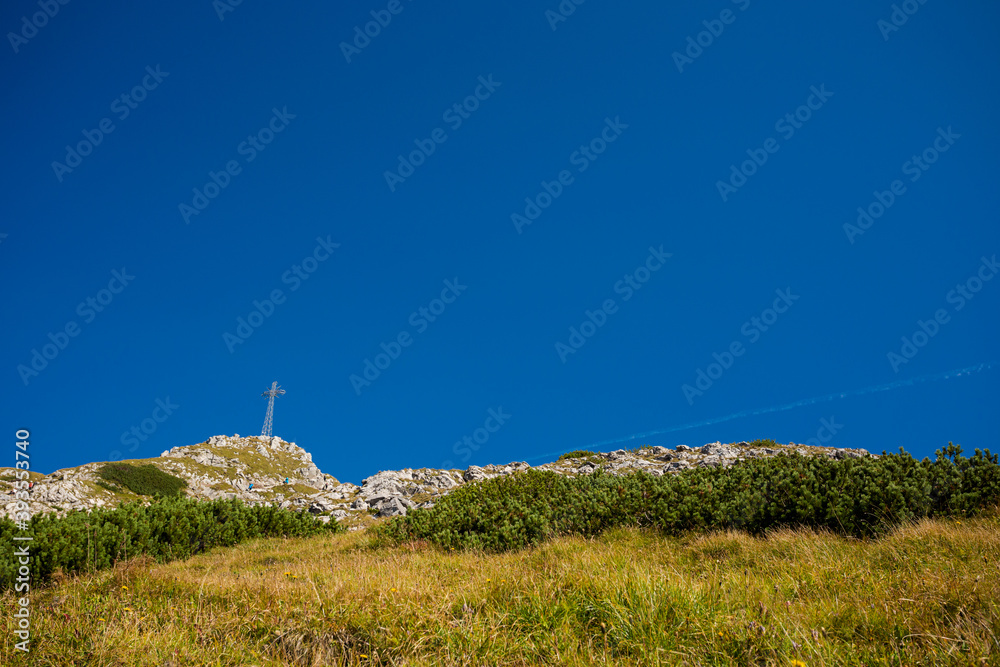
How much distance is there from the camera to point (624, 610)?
185 inches

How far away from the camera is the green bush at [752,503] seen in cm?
970

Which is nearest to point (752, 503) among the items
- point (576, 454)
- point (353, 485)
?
point (576, 454)

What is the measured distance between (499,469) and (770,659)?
97.7 ft

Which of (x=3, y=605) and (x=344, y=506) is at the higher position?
(x=344, y=506)

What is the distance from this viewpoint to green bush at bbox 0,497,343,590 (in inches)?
401

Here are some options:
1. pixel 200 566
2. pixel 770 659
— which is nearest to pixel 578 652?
pixel 770 659

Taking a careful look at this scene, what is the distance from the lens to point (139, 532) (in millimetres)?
12508

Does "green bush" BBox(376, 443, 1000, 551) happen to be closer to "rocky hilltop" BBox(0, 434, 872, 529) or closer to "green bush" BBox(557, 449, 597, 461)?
"rocky hilltop" BBox(0, 434, 872, 529)

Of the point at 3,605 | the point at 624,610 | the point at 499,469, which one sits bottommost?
the point at 3,605

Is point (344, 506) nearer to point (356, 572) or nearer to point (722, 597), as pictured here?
point (356, 572)

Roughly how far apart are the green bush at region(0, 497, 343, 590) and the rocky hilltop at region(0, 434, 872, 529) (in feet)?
4.13

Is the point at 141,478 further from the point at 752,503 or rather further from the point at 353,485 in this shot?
the point at 752,503

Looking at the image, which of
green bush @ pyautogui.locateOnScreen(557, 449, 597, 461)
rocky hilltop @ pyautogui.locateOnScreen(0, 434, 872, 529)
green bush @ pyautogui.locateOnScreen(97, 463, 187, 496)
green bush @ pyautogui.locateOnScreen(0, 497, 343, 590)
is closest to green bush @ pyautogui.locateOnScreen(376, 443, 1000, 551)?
rocky hilltop @ pyautogui.locateOnScreen(0, 434, 872, 529)

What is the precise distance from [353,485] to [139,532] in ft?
68.6
